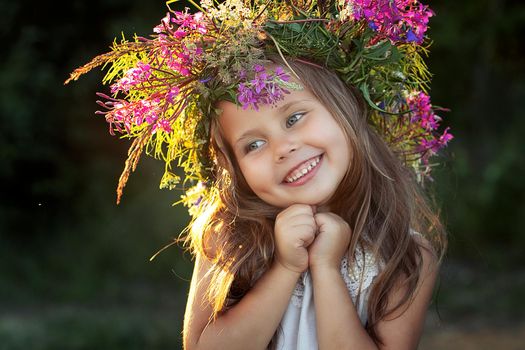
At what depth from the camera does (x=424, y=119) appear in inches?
132

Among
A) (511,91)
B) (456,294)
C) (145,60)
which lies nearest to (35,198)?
(456,294)

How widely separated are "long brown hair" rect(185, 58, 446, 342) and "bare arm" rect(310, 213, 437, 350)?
0.11 feet

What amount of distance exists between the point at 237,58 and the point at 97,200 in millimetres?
5963

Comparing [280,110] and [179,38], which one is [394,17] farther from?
[179,38]

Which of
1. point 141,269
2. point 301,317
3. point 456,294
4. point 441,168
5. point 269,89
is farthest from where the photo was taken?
point 141,269

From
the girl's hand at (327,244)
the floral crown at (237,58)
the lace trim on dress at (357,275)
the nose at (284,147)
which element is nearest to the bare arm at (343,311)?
the girl's hand at (327,244)

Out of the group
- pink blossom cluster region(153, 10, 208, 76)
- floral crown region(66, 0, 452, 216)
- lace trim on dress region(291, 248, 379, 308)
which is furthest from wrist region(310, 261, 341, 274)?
pink blossom cluster region(153, 10, 208, 76)

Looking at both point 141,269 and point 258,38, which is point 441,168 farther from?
point 141,269

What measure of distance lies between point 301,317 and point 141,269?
531 cm

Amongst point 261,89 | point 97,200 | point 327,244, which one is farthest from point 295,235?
point 97,200

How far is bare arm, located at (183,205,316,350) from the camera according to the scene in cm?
283

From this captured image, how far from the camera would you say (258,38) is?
2.84 m

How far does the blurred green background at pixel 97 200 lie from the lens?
305 inches

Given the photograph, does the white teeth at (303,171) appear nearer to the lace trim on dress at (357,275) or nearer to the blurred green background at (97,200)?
the lace trim on dress at (357,275)
